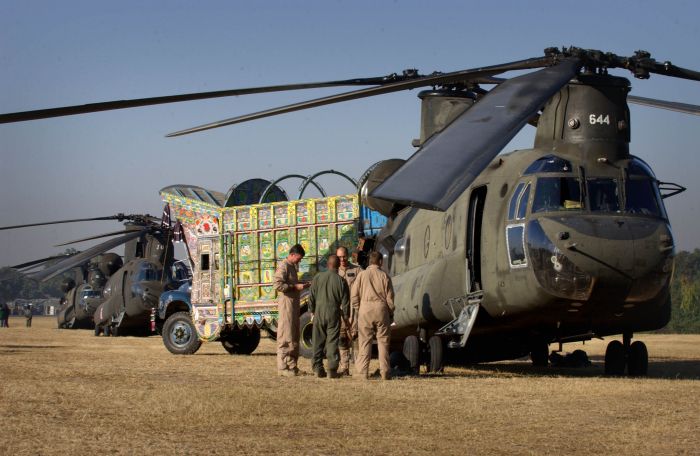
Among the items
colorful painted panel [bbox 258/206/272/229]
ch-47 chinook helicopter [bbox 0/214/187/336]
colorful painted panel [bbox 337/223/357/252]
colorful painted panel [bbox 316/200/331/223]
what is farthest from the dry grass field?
ch-47 chinook helicopter [bbox 0/214/187/336]

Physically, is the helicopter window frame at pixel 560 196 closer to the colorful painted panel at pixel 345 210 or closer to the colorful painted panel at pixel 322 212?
the colorful painted panel at pixel 345 210

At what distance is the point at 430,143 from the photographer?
8.38 metres

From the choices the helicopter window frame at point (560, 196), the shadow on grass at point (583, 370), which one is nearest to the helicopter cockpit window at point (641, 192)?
the helicopter window frame at point (560, 196)

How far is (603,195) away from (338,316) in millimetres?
4019

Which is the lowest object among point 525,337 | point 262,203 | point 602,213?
point 525,337

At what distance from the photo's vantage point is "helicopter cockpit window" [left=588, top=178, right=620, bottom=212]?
Answer: 39.8 ft

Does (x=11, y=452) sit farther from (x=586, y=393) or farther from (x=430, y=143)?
(x=586, y=393)

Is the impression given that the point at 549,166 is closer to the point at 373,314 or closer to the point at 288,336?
the point at 373,314

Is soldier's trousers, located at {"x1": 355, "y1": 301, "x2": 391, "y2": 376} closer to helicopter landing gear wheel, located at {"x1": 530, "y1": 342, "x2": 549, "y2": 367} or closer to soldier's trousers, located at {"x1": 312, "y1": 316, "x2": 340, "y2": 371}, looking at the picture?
soldier's trousers, located at {"x1": 312, "y1": 316, "x2": 340, "y2": 371}

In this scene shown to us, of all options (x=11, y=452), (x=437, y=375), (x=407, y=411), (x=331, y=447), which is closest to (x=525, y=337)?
(x=437, y=375)

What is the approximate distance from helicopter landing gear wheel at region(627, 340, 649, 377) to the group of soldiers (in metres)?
3.45

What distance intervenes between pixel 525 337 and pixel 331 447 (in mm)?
7556

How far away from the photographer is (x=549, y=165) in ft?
41.0

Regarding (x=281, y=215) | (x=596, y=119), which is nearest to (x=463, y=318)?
(x=596, y=119)
